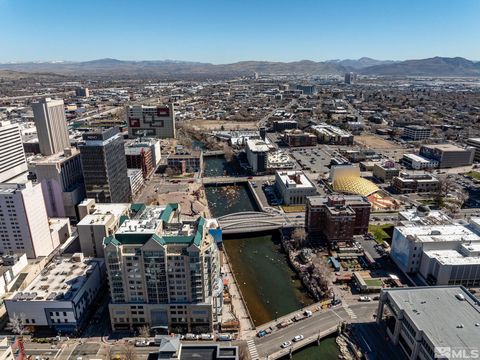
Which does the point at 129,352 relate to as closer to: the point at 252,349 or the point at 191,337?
the point at 191,337

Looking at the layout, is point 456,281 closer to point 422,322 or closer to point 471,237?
point 471,237

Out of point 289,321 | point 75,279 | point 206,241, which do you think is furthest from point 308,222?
point 75,279

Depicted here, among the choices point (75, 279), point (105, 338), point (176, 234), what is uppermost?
point (176, 234)

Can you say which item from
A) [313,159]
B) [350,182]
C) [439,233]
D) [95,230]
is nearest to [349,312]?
[439,233]

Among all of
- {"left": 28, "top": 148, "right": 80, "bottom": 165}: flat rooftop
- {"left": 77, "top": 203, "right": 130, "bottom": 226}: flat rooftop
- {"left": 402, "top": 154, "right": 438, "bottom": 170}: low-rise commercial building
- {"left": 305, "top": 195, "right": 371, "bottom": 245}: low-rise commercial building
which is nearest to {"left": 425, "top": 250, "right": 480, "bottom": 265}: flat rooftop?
{"left": 305, "top": 195, "right": 371, "bottom": 245}: low-rise commercial building

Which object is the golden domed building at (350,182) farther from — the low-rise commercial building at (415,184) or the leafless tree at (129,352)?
the leafless tree at (129,352)

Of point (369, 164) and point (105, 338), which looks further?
point (369, 164)

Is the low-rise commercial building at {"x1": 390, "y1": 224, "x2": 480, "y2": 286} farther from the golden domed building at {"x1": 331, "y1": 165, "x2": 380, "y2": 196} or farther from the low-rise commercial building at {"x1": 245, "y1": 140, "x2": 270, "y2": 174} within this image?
the low-rise commercial building at {"x1": 245, "y1": 140, "x2": 270, "y2": 174}
